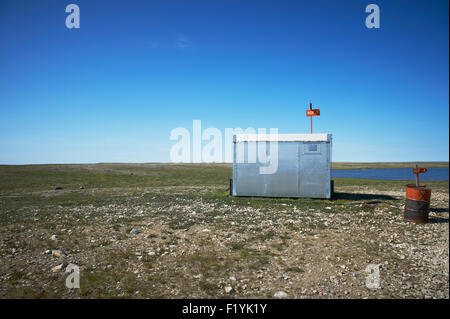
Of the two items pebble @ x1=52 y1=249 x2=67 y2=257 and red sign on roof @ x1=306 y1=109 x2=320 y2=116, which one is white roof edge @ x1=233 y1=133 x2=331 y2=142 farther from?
A: pebble @ x1=52 y1=249 x2=67 y2=257

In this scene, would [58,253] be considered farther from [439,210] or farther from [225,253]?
[439,210]

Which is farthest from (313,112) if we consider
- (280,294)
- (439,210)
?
(280,294)

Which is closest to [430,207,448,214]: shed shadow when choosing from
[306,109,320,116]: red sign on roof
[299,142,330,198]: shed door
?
[299,142,330,198]: shed door

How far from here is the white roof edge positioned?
15.6 m

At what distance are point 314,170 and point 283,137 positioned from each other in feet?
9.44

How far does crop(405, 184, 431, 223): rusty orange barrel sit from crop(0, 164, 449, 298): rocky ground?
68cm

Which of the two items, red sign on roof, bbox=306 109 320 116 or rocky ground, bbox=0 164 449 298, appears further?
red sign on roof, bbox=306 109 320 116

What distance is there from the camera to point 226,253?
25.1 feet

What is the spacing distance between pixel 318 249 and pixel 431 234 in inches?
189

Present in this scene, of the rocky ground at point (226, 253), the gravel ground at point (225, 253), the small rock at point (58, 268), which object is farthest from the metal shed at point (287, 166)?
the small rock at point (58, 268)

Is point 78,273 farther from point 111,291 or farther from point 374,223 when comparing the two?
point 374,223
